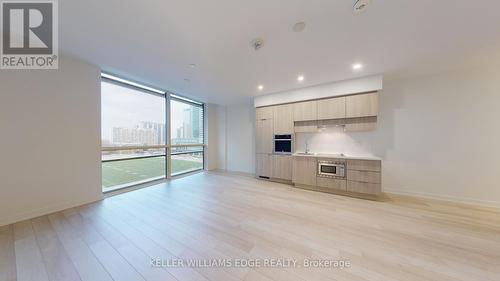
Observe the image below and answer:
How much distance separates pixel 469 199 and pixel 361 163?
2.00 metres

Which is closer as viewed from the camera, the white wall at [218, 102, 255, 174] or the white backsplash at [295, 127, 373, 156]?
the white backsplash at [295, 127, 373, 156]

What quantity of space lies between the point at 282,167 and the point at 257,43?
3371mm

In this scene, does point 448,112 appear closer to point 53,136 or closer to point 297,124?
point 297,124

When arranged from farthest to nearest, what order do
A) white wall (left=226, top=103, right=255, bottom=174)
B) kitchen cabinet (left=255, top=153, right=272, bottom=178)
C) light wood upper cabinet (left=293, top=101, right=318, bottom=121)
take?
white wall (left=226, top=103, right=255, bottom=174) → kitchen cabinet (left=255, top=153, right=272, bottom=178) → light wood upper cabinet (left=293, top=101, right=318, bottom=121)

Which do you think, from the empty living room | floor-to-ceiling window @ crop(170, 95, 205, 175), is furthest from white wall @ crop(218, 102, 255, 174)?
the empty living room

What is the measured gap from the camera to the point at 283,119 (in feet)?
15.6

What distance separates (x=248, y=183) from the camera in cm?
466

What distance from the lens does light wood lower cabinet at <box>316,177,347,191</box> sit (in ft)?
12.2

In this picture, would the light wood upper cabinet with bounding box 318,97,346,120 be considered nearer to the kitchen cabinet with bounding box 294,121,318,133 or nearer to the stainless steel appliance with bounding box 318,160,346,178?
the kitchen cabinet with bounding box 294,121,318,133

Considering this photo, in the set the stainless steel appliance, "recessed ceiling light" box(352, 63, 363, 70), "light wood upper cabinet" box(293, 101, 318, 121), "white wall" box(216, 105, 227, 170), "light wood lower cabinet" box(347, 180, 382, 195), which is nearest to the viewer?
"recessed ceiling light" box(352, 63, 363, 70)

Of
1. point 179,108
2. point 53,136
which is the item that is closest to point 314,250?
point 53,136

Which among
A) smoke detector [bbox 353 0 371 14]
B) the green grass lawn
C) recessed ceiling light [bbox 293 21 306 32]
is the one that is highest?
recessed ceiling light [bbox 293 21 306 32]

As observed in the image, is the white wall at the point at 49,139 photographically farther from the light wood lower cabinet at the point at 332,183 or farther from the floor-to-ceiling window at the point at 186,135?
the light wood lower cabinet at the point at 332,183

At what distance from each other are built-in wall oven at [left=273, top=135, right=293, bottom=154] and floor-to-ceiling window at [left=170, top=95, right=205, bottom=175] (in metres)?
3.02
